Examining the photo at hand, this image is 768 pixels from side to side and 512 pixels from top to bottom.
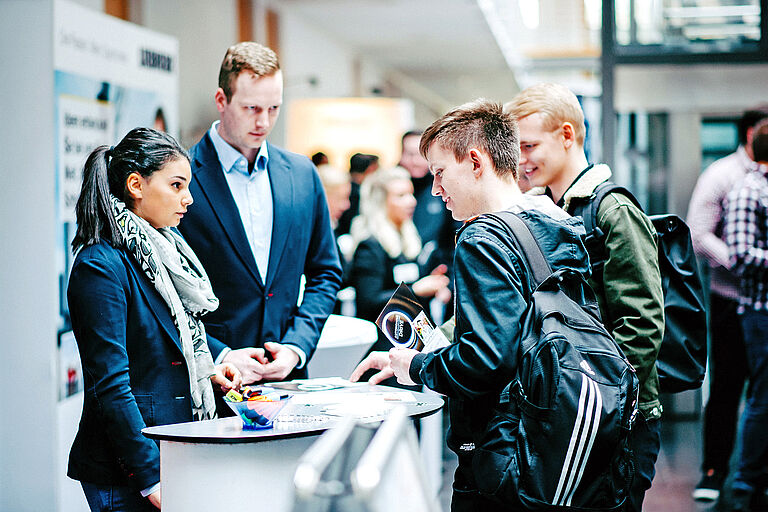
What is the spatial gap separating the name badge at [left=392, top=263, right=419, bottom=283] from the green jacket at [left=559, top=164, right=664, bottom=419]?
7.44 feet

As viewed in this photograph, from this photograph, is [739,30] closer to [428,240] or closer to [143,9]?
[428,240]

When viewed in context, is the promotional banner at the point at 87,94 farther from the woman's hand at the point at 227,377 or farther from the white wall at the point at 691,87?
the white wall at the point at 691,87

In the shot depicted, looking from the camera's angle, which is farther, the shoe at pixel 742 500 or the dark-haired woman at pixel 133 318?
the shoe at pixel 742 500

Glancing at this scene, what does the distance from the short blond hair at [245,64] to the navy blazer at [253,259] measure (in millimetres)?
185

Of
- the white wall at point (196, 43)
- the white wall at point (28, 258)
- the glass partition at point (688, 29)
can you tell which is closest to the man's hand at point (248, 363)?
the white wall at point (28, 258)

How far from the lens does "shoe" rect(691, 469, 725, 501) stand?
4.21 metres

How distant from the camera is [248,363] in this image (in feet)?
7.73

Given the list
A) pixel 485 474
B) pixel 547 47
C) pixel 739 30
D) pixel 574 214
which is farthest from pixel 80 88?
pixel 547 47

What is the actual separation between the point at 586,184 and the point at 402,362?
735 mm

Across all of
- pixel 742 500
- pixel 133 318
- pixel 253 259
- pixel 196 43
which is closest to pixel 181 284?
pixel 133 318

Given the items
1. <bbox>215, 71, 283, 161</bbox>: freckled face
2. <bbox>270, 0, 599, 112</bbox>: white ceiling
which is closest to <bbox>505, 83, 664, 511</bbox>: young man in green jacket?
<bbox>215, 71, 283, 161</bbox>: freckled face

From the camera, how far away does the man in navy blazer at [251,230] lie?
2447mm

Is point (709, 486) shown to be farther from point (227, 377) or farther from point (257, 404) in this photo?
point (257, 404)

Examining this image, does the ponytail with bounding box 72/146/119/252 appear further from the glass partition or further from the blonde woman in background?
A: the glass partition
